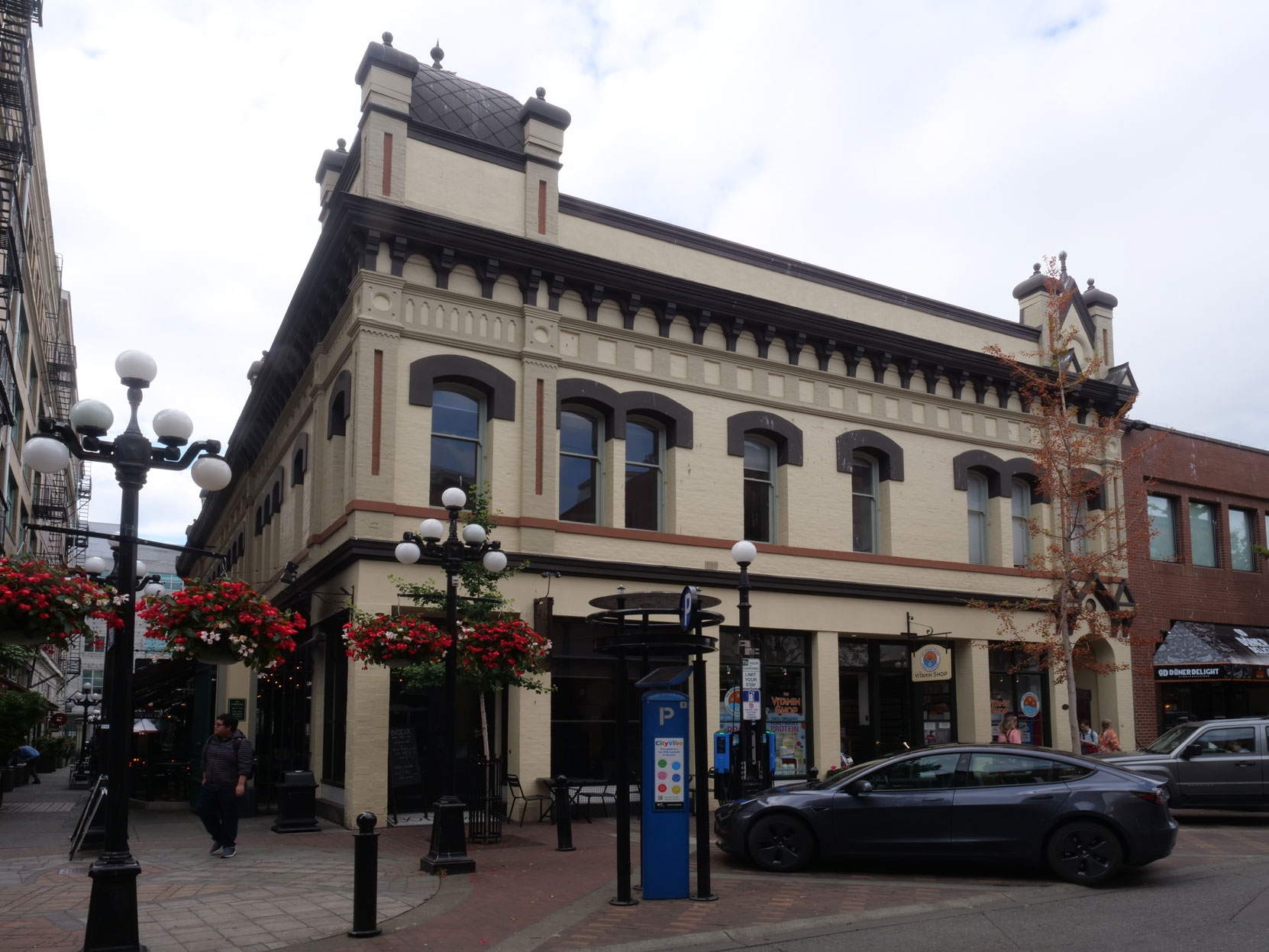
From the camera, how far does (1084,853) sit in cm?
1127

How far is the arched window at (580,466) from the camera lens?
63.0 feet

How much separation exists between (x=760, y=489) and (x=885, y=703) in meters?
4.90

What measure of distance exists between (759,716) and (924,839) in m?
4.16

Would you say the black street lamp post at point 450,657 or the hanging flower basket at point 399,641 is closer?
the black street lamp post at point 450,657

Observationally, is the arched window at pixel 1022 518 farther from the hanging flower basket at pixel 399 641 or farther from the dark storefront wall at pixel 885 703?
the hanging flower basket at pixel 399 641

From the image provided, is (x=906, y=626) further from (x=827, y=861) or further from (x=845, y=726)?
(x=827, y=861)

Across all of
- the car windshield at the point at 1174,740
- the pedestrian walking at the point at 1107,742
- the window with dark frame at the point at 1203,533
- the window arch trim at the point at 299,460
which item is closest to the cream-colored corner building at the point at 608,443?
the window arch trim at the point at 299,460

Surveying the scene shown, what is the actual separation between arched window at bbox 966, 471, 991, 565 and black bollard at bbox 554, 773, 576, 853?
12561 mm

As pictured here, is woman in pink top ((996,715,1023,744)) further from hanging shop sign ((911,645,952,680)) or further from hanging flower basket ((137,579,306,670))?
hanging flower basket ((137,579,306,670))

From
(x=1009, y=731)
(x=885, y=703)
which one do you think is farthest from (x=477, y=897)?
(x=885, y=703)

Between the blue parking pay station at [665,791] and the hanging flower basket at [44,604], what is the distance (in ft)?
15.9

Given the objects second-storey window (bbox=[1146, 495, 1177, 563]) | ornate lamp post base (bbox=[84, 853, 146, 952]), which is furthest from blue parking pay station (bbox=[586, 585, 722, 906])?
second-storey window (bbox=[1146, 495, 1177, 563])

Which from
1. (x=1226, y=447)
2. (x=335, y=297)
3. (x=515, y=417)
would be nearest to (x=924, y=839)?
(x=515, y=417)

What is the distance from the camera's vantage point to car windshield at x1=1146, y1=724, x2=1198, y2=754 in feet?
54.5
